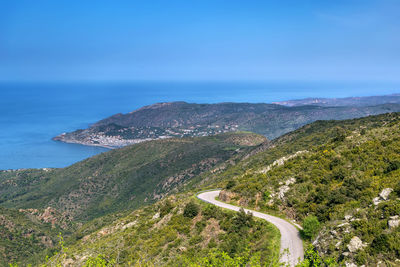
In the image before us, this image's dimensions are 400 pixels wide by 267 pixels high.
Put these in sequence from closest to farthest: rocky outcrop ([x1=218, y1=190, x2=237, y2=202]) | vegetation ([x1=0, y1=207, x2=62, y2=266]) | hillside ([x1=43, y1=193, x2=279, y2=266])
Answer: hillside ([x1=43, y1=193, x2=279, y2=266]), rocky outcrop ([x1=218, y1=190, x2=237, y2=202]), vegetation ([x1=0, y1=207, x2=62, y2=266])

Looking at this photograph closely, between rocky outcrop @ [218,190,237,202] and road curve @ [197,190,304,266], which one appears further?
rocky outcrop @ [218,190,237,202]

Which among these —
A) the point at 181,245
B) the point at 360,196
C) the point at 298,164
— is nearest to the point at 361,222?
the point at 360,196

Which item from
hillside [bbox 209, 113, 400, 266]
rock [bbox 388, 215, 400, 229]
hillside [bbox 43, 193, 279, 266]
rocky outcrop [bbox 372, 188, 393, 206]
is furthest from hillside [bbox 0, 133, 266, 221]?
rock [bbox 388, 215, 400, 229]

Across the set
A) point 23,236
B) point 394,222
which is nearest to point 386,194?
point 394,222

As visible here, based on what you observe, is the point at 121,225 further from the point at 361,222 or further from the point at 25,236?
the point at 25,236

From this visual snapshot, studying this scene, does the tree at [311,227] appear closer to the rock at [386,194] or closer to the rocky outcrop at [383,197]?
the rocky outcrop at [383,197]

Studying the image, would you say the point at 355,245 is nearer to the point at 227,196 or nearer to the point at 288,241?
the point at 288,241

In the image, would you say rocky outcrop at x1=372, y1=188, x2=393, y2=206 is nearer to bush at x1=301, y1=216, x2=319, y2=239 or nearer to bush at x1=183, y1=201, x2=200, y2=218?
bush at x1=301, y1=216, x2=319, y2=239
